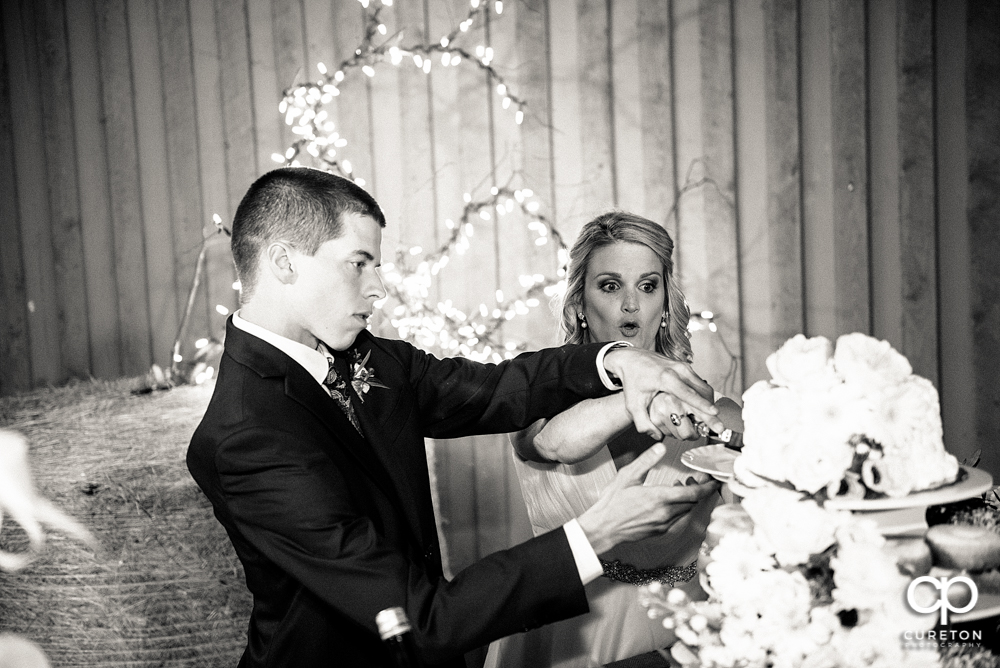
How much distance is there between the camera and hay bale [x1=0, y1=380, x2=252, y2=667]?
84.3 inches

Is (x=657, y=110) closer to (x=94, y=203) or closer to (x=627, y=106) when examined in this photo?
(x=627, y=106)

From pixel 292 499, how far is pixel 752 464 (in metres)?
0.70

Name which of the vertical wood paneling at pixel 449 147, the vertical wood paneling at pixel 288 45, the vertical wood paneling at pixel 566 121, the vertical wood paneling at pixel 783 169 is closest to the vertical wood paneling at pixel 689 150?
the vertical wood paneling at pixel 783 169

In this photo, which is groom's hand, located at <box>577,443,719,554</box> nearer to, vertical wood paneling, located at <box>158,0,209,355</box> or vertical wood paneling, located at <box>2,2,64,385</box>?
vertical wood paneling, located at <box>158,0,209,355</box>

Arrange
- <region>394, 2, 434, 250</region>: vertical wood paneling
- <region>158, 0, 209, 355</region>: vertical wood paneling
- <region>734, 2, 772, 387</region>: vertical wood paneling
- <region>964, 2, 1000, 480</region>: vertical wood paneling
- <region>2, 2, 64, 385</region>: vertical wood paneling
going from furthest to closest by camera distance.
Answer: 1. <region>2, 2, 64, 385</region>: vertical wood paneling
2. <region>158, 0, 209, 355</region>: vertical wood paneling
3. <region>394, 2, 434, 250</region>: vertical wood paneling
4. <region>734, 2, 772, 387</region>: vertical wood paneling
5. <region>964, 2, 1000, 480</region>: vertical wood paneling

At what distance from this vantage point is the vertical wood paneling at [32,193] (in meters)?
3.28

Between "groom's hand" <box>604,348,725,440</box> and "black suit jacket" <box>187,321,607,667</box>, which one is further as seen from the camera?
"groom's hand" <box>604,348,725,440</box>

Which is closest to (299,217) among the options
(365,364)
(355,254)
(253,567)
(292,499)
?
(355,254)

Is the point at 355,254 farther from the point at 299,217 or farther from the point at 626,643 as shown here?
the point at 626,643

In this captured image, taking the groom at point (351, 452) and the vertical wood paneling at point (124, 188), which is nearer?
the groom at point (351, 452)

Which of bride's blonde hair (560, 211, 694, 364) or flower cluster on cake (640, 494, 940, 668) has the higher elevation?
bride's blonde hair (560, 211, 694, 364)

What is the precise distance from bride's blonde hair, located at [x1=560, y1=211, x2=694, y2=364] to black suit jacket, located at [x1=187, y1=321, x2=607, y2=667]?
490 millimetres

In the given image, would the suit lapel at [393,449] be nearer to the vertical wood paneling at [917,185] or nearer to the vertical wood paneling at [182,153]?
the vertical wood paneling at [182,153]

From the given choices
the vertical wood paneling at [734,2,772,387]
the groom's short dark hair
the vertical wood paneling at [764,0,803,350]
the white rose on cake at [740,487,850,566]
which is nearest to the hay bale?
the groom's short dark hair
